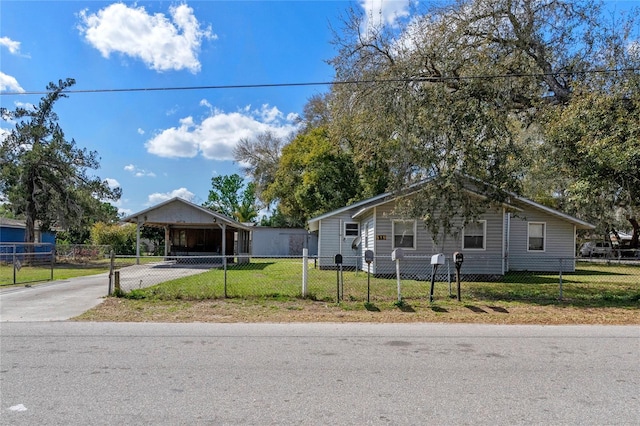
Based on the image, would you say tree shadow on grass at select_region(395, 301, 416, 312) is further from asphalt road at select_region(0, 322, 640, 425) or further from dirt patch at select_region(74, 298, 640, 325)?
asphalt road at select_region(0, 322, 640, 425)

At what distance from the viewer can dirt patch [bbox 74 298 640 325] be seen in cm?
845

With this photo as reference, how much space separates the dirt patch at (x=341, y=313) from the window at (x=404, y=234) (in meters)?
6.88

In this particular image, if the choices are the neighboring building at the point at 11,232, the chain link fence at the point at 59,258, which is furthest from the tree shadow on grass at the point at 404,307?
the neighboring building at the point at 11,232

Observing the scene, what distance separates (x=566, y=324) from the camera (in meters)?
8.23

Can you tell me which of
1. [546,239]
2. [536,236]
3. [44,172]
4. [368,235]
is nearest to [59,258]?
[44,172]

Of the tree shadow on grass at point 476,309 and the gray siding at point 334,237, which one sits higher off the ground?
the gray siding at point 334,237

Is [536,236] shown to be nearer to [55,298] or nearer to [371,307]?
[371,307]

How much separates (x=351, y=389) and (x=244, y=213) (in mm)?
48228

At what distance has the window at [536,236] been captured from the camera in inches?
786

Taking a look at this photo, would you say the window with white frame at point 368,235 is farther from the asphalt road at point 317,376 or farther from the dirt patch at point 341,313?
the asphalt road at point 317,376

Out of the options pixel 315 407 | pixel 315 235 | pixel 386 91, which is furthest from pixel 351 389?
pixel 315 235

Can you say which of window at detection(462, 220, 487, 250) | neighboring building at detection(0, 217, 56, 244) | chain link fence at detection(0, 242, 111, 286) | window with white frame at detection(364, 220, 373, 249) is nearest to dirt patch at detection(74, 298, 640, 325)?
window at detection(462, 220, 487, 250)

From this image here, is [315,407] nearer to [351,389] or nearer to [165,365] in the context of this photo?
[351,389]

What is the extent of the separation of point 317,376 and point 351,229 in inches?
678
